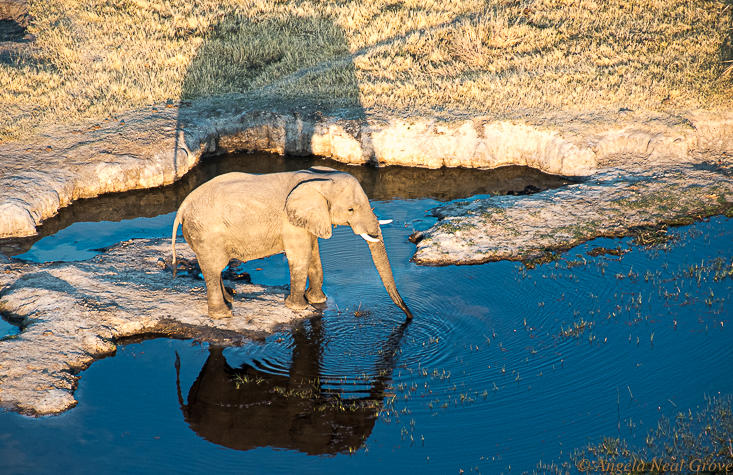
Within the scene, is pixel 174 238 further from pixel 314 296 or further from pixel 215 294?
pixel 314 296

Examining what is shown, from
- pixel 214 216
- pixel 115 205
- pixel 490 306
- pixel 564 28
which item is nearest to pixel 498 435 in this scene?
pixel 490 306

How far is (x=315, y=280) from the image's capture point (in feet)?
38.8

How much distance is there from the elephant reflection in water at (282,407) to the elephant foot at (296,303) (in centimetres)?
109

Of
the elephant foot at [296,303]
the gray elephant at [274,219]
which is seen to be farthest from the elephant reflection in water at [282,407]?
the gray elephant at [274,219]

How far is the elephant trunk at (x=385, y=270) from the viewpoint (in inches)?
432

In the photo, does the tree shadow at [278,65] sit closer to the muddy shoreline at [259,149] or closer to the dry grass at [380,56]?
the dry grass at [380,56]

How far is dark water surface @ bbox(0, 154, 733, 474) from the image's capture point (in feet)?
27.3

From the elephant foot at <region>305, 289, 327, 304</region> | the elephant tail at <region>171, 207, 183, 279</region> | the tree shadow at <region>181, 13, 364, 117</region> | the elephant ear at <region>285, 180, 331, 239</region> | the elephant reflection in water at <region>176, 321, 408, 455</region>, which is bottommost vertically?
the elephant reflection in water at <region>176, 321, 408, 455</region>

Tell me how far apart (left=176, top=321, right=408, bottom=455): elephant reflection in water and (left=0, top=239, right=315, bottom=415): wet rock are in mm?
1007

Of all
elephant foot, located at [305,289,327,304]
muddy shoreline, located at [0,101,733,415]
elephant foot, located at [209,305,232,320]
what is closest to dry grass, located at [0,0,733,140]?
muddy shoreline, located at [0,101,733,415]

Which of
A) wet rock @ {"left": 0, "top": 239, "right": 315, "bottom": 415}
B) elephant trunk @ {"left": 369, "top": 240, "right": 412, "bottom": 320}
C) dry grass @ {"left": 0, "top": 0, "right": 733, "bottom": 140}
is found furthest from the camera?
dry grass @ {"left": 0, "top": 0, "right": 733, "bottom": 140}

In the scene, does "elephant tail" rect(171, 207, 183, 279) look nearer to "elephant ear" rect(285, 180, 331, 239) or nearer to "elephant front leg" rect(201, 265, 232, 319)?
"elephant front leg" rect(201, 265, 232, 319)
